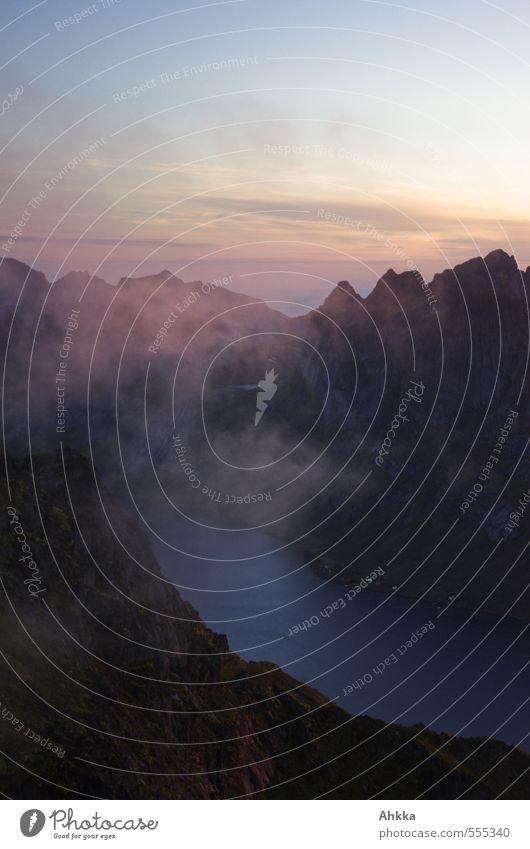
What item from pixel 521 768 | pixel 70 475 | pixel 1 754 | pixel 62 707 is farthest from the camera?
pixel 521 768

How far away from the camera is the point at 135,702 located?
11312 cm

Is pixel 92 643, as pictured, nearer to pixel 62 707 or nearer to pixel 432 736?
pixel 62 707

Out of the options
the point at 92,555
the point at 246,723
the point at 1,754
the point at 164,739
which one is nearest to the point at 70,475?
the point at 92,555

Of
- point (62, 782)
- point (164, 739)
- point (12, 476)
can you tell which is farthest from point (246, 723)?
point (62, 782)

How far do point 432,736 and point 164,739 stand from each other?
102 m

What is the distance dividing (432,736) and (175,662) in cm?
8379

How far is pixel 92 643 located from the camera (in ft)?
367

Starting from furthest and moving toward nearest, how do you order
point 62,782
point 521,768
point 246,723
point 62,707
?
1. point 521,768
2. point 246,723
3. point 62,707
4. point 62,782

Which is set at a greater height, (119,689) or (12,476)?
(12,476)

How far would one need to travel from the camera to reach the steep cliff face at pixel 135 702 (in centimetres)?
9062

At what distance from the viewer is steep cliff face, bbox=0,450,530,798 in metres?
90.6
